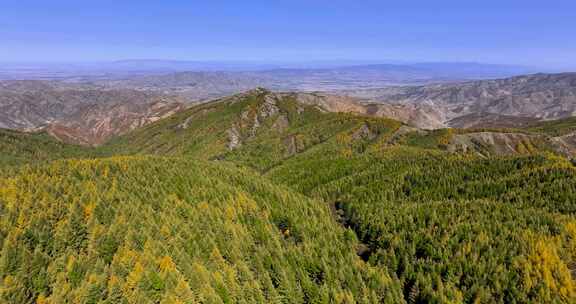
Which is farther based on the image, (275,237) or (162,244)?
(275,237)

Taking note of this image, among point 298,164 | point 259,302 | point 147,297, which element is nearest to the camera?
point 147,297

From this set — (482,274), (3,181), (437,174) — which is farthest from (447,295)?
(3,181)

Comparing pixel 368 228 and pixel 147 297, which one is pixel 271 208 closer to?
pixel 368 228

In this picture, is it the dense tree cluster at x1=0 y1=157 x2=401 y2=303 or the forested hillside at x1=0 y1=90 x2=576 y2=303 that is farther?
the forested hillside at x1=0 y1=90 x2=576 y2=303

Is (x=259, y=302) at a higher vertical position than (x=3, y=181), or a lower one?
lower

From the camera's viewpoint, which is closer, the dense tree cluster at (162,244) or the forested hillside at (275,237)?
the dense tree cluster at (162,244)

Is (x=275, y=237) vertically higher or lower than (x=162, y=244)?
lower

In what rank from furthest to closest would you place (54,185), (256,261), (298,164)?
(298,164) → (54,185) → (256,261)

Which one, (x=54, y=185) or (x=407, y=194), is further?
(x=407, y=194)
